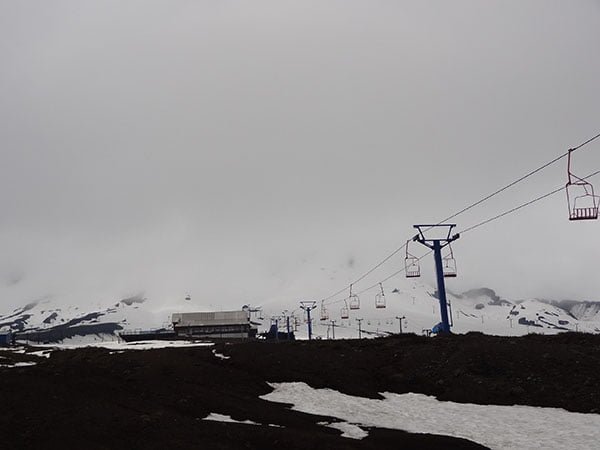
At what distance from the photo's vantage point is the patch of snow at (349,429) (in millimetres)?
23750

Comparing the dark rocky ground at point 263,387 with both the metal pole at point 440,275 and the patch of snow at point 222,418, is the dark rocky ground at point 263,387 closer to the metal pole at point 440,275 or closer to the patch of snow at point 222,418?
the patch of snow at point 222,418

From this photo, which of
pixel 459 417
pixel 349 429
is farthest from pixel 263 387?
pixel 459 417

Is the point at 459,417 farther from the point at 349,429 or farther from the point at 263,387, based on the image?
the point at 263,387

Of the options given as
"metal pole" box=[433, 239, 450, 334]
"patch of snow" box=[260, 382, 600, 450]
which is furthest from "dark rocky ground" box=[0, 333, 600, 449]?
"metal pole" box=[433, 239, 450, 334]

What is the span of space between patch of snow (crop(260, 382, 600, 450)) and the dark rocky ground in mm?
1408

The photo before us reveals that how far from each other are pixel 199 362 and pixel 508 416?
70.0 feet

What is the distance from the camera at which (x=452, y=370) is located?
38.1 metres

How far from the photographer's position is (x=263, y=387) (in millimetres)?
35156

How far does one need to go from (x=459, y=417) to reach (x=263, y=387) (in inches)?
495

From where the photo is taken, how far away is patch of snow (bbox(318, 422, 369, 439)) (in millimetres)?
23750

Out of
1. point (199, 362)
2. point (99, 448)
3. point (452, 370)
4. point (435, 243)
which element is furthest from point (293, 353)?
point (99, 448)

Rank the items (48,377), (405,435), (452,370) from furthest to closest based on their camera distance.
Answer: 1. (452,370)
2. (48,377)
3. (405,435)

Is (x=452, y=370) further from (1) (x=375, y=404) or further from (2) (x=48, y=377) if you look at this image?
(2) (x=48, y=377)

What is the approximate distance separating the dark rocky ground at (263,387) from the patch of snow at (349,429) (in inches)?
19.3
